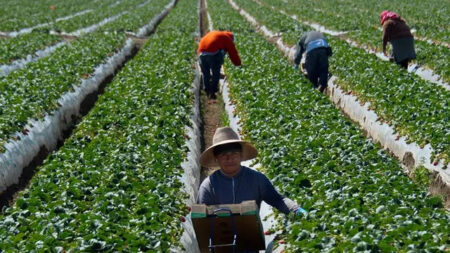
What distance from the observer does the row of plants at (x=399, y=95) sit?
942 centimetres

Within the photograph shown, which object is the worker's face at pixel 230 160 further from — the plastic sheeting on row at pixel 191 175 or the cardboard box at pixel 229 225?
the plastic sheeting on row at pixel 191 175

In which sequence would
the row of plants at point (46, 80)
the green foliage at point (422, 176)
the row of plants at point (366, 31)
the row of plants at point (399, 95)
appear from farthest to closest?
the row of plants at point (366, 31), the row of plants at point (46, 80), the row of plants at point (399, 95), the green foliage at point (422, 176)

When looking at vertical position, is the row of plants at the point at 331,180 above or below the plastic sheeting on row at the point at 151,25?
below

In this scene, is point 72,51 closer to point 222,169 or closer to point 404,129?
point 404,129

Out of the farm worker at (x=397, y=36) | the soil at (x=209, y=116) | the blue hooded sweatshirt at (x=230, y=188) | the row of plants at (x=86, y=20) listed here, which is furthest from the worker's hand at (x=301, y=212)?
the row of plants at (x=86, y=20)

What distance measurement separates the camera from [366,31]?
2339 centimetres

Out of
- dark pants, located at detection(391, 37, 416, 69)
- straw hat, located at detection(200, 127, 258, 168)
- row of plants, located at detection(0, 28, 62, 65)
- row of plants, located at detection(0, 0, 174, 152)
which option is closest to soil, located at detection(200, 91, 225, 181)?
row of plants, located at detection(0, 0, 174, 152)

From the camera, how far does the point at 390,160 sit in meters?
7.79

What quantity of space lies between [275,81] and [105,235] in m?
8.39

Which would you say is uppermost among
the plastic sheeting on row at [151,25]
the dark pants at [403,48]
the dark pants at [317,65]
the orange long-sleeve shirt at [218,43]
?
the plastic sheeting on row at [151,25]

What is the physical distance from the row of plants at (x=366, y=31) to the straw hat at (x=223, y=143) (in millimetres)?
10710

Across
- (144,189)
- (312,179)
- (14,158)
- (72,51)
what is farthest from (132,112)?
(72,51)

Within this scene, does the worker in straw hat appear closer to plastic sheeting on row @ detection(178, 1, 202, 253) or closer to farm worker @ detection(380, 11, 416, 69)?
plastic sheeting on row @ detection(178, 1, 202, 253)

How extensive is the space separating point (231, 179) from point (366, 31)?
19.6 meters
